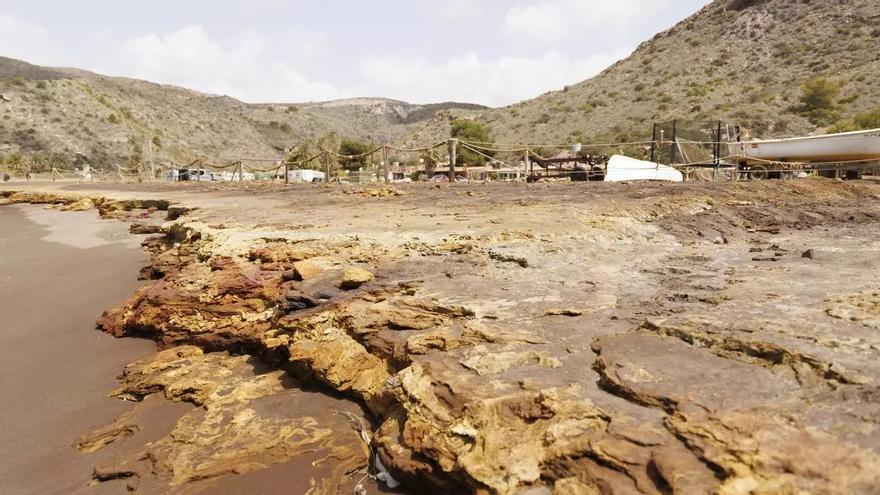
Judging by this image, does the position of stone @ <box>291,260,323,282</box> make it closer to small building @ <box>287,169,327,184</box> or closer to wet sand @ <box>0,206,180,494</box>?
wet sand @ <box>0,206,180,494</box>

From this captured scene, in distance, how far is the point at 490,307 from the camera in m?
3.29

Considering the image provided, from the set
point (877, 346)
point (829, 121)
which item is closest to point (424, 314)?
point (877, 346)

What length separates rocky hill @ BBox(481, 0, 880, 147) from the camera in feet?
98.8

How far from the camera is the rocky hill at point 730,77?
30109 millimetres

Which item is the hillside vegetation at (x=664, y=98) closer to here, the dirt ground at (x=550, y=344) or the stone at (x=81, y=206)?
the stone at (x=81, y=206)

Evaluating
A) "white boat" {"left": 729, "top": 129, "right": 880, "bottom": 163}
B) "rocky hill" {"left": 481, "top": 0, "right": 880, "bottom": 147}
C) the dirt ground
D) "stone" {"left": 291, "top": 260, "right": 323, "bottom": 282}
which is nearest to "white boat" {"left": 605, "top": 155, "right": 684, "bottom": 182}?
"white boat" {"left": 729, "top": 129, "right": 880, "bottom": 163}

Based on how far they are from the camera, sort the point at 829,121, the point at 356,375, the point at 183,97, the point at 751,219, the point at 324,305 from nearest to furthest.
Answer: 1. the point at 356,375
2. the point at 324,305
3. the point at 751,219
4. the point at 829,121
5. the point at 183,97

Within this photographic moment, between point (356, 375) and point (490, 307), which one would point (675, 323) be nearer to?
point (490, 307)

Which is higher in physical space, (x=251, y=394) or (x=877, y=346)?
(x=877, y=346)

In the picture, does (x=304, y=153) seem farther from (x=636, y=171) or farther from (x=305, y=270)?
(x=305, y=270)

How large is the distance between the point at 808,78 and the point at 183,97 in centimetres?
6838

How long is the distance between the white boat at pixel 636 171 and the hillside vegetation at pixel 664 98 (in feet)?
50.8

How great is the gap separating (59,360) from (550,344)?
12.4 feet

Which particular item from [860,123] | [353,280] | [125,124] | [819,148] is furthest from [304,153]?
[353,280]
